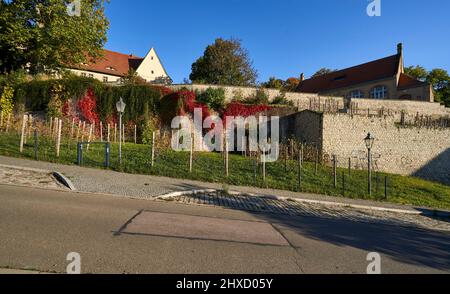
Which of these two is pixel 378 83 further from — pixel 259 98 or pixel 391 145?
pixel 259 98

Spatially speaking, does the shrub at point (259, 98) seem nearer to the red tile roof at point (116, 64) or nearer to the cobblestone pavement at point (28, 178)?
the cobblestone pavement at point (28, 178)

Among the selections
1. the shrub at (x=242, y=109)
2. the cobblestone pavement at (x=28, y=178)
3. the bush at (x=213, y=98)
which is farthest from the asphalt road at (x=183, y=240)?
the bush at (x=213, y=98)

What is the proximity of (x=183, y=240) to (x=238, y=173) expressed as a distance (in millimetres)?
9091

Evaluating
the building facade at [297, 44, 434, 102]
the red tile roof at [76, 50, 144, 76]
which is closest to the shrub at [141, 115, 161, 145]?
the red tile roof at [76, 50, 144, 76]

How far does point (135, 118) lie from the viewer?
22.3 metres

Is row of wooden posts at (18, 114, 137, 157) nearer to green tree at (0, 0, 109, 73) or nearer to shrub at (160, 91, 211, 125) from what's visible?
shrub at (160, 91, 211, 125)

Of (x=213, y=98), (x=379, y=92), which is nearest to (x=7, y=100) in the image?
(x=213, y=98)

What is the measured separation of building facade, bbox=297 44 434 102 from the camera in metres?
36.3

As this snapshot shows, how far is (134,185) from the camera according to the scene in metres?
9.88

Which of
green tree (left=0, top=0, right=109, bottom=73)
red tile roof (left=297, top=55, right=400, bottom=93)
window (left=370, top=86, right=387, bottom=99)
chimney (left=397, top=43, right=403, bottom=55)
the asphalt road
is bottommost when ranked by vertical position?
the asphalt road

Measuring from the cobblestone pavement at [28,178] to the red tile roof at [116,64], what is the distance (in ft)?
120

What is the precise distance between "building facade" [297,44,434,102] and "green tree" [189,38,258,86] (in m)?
13.1

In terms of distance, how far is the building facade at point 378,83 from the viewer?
36312 mm

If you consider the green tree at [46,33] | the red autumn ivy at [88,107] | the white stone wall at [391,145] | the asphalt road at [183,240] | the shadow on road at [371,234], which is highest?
the green tree at [46,33]
